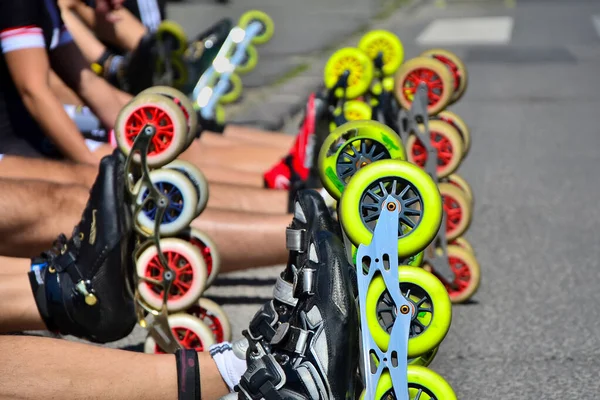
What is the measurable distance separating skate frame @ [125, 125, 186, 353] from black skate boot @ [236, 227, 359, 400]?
761mm

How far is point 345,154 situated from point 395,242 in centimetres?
43

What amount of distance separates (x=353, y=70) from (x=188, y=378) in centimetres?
210

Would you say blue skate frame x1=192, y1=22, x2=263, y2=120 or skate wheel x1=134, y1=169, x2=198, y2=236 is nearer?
skate wheel x1=134, y1=169, x2=198, y2=236

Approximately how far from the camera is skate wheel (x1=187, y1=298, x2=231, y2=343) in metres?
3.21

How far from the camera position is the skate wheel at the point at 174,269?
10.1 ft

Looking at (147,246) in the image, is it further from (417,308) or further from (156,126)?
(417,308)

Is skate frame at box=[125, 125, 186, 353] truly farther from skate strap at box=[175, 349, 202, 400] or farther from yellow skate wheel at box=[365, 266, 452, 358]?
yellow skate wheel at box=[365, 266, 452, 358]

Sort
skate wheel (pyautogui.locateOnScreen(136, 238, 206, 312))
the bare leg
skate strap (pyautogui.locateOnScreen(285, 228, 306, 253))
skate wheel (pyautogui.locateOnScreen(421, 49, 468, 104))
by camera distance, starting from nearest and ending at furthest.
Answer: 1. skate strap (pyautogui.locateOnScreen(285, 228, 306, 253))
2. the bare leg
3. skate wheel (pyautogui.locateOnScreen(136, 238, 206, 312))
4. skate wheel (pyautogui.locateOnScreen(421, 49, 468, 104))

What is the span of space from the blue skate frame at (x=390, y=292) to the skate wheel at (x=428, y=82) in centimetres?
160

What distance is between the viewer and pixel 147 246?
310 centimetres

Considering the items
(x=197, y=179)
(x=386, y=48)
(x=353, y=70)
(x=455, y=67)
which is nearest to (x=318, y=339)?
(x=197, y=179)

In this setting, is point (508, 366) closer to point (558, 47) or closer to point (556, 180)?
point (556, 180)

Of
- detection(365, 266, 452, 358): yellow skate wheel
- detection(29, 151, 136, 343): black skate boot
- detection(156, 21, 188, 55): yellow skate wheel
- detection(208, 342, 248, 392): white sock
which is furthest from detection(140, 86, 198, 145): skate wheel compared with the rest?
detection(156, 21, 188, 55): yellow skate wheel

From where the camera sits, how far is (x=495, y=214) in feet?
16.0
